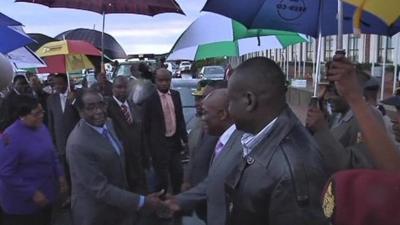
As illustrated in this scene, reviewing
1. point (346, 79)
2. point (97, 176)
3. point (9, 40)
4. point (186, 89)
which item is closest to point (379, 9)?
point (346, 79)

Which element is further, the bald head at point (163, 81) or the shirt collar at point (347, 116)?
the bald head at point (163, 81)

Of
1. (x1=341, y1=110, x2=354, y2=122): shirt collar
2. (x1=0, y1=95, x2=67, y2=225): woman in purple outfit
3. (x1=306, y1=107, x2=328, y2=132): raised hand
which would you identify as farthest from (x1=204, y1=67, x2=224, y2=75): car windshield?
(x1=306, y1=107, x2=328, y2=132): raised hand

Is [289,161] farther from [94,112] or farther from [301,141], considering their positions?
[94,112]

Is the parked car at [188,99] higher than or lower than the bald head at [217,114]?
lower

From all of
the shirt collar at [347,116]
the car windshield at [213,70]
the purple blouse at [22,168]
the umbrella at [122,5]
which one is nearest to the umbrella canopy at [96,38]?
the umbrella at [122,5]

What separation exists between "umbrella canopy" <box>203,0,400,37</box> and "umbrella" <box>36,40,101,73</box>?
5.94m

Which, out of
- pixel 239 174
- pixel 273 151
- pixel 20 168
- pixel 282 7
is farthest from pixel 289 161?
pixel 20 168

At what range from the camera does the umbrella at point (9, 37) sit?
18.4 feet

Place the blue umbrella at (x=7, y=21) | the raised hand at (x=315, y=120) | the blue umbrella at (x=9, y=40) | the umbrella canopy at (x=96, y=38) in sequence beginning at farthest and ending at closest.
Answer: the umbrella canopy at (x=96, y=38), the blue umbrella at (x=7, y=21), the blue umbrella at (x=9, y=40), the raised hand at (x=315, y=120)

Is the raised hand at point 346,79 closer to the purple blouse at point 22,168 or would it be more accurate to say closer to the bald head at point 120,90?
the purple blouse at point 22,168

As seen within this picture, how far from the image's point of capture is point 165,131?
25.8 feet

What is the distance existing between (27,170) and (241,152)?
3069 millimetres

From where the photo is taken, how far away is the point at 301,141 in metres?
2.27

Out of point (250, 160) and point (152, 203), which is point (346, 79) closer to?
point (250, 160)
